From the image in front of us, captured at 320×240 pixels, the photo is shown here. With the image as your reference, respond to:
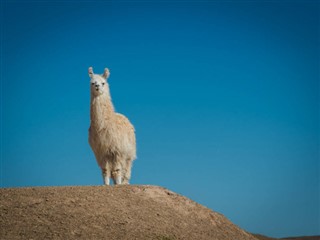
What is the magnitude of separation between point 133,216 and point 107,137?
3751mm

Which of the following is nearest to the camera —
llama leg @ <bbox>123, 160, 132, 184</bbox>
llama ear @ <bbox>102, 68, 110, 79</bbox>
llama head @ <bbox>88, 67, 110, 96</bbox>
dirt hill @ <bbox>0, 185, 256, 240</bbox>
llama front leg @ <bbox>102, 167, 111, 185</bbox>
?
dirt hill @ <bbox>0, 185, 256, 240</bbox>

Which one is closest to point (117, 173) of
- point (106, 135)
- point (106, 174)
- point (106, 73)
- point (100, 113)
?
point (106, 174)

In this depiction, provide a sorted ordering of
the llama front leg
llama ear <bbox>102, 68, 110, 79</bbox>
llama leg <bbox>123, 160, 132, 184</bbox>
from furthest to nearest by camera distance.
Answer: llama leg <bbox>123, 160, 132, 184</bbox>, llama ear <bbox>102, 68, 110, 79</bbox>, the llama front leg

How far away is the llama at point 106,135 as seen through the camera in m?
16.2

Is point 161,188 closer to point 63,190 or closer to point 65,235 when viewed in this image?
point 63,190

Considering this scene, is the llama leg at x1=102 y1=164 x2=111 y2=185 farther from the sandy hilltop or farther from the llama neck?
the sandy hilltop

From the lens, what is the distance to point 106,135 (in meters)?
16.2

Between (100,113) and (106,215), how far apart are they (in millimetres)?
4541

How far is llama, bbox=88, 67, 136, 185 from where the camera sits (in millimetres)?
16234

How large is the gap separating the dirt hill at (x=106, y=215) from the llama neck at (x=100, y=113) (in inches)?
103

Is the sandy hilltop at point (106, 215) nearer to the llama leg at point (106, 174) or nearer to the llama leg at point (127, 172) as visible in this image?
the llama leg at point (106, 174)

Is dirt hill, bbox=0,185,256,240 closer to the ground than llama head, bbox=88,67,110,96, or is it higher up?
closer to the ground

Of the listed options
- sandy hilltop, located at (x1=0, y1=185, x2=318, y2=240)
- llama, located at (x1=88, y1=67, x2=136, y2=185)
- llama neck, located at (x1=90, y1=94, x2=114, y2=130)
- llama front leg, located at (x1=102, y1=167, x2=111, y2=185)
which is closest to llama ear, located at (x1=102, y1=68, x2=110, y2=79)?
llama, located at (x1=88, y1=67, x2=136, y2=185)

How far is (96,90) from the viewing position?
16.4 meters
